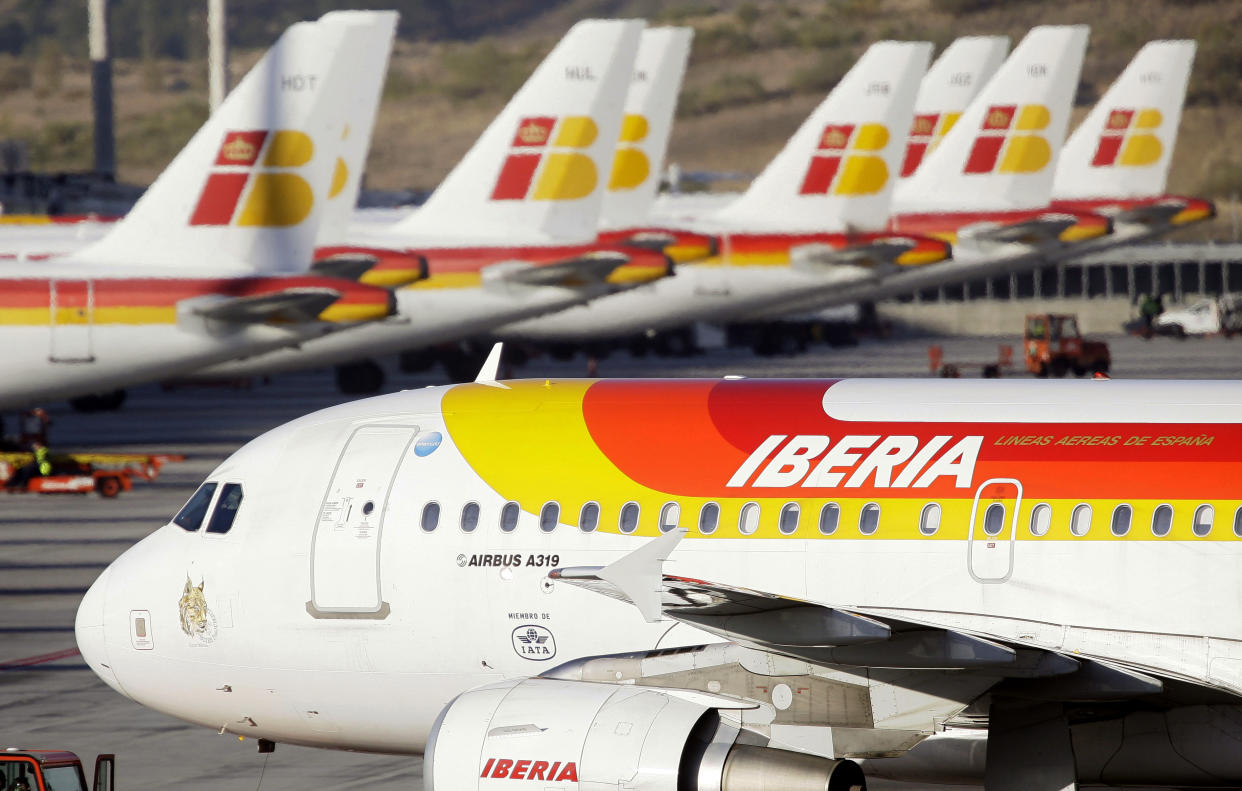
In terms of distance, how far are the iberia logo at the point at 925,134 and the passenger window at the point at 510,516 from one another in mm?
71646

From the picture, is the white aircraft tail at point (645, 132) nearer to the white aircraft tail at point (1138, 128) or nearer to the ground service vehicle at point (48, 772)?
the white aircraft tail at point (1138, 128)

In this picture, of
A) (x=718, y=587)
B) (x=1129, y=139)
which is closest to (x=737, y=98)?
(x=1129, y=139)

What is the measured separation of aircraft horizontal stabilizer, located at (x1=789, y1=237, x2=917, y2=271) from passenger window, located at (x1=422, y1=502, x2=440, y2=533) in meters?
51.4

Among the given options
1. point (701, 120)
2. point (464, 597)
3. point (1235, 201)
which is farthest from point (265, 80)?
point (701, 120)

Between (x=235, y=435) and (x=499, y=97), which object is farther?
(x=499, y=97)

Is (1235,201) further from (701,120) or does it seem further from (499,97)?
(499,97)

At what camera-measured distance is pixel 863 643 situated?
38.4 feet

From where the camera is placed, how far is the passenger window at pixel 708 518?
14.1m

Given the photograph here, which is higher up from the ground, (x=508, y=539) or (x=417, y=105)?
(x=417, y=105)

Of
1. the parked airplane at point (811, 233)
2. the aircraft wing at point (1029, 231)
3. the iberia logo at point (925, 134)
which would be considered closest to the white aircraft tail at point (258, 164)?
the parked airplane at point (811, 233)

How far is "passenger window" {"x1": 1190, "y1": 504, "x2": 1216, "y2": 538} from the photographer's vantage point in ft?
43.5

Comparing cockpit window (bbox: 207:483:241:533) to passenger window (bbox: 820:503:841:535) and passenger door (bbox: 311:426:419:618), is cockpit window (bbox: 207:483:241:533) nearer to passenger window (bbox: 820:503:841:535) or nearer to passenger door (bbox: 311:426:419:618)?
passenger door (bbox: 311:426:419:618)

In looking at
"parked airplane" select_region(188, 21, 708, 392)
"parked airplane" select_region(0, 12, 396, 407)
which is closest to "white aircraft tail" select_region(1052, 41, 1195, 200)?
"parked airplane" select_region(188, 21, 708, 392)

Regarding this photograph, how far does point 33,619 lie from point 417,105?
173m
